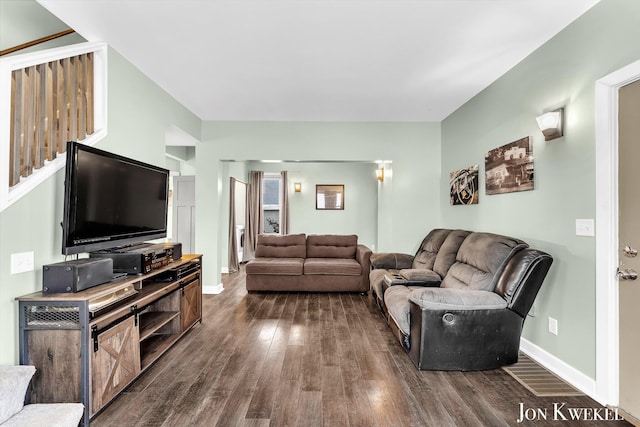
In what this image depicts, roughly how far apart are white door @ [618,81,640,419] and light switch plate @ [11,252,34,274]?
3.73 metres

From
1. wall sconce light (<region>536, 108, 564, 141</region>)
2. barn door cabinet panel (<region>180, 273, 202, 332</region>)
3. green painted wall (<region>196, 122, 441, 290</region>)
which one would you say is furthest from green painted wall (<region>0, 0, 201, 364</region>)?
wall sconce light (<region>536, 108, 564, 141</region>)

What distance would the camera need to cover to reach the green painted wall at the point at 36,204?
6.07ft

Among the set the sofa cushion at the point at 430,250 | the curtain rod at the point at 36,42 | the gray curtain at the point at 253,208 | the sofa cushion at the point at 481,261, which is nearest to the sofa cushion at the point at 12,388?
the curtain rod at the point at 36,42

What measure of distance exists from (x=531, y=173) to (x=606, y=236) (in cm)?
89

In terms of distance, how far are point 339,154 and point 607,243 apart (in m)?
3.46

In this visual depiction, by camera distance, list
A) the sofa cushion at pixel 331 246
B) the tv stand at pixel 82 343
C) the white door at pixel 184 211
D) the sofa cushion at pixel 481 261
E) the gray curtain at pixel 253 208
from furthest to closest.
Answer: the gray curtain at pixel 253 208 → the white door at pixel 184 211 → the sofa cushion at pixel 331 246 → the sofa cushion at pixel 481 261 → the tv stand at pixel 82 343

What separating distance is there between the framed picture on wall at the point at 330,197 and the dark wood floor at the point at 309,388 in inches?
175

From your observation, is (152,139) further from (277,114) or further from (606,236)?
(606,236)

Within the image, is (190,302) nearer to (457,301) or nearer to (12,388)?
(12,388)

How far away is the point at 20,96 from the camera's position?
1966 millimetres

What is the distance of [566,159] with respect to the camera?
2424 mm

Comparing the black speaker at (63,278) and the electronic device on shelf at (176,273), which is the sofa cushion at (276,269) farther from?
the black speaker at (63,278)

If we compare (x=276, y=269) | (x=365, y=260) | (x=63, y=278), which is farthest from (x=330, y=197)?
(x=63, y=278)

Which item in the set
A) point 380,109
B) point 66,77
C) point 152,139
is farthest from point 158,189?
point 380,109
